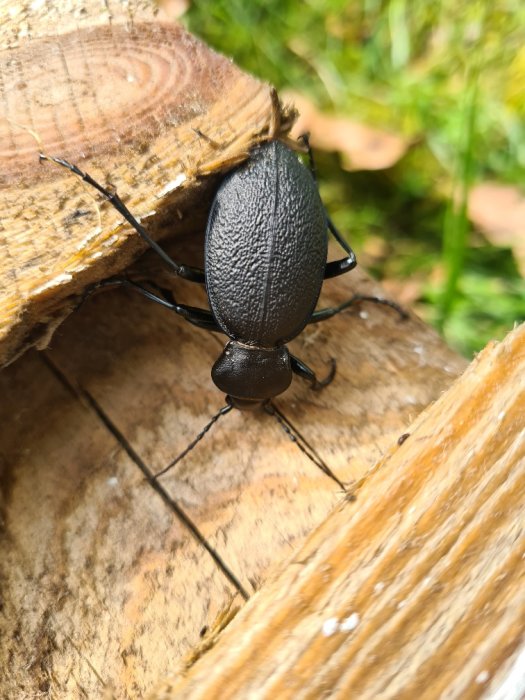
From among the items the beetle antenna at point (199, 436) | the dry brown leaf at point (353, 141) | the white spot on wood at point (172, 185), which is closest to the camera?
the white spot on wood at point (172, 185)

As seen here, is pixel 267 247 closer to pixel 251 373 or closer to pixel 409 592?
pixel 251 373

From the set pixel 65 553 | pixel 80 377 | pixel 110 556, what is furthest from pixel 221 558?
pixel 80 377

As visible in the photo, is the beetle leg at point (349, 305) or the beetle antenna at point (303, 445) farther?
the beetle leg at point (349, 305)

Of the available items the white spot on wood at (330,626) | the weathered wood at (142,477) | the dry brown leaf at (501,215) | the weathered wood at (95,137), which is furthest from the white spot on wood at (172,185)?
the dry brown leaf at (501,215)

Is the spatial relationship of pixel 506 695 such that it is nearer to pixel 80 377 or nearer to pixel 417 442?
pixel 417 442

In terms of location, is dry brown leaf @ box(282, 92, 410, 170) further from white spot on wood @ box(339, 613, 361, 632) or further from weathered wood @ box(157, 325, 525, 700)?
white spot on wood @ box(339, 613, 361, 632)

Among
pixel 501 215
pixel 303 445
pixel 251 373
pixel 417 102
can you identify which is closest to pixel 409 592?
pixel 303 445

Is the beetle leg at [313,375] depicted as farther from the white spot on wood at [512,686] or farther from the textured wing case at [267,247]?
the white spot on wood at [512,686]
